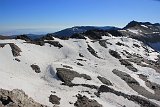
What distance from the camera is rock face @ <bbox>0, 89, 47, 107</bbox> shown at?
45.6m

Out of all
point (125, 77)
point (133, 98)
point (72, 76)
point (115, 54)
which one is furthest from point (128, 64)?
point (133, 98)

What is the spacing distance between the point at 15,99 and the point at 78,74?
26.8 m

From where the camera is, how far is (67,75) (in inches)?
2724

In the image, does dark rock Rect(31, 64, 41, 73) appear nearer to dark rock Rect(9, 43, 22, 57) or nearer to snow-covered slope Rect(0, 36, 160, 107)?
snow-covered slope Rect(0, 36, 160, 107)

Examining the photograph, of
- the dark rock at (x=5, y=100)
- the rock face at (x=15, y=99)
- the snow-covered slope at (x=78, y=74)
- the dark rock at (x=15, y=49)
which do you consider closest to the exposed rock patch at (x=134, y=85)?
the snow-covered slope at (x=78, y=74)

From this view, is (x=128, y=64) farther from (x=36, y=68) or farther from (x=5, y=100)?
(x=5, y=100)

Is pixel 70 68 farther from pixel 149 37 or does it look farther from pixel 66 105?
pixel 149 37

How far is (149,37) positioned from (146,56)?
68.4 meters

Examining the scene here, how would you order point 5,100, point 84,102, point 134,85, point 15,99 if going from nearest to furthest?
point 5,100 → point 15,99 → point 84,102 → point 134,85

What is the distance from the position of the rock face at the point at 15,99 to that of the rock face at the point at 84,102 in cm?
814

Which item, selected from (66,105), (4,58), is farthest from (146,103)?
(4,58)

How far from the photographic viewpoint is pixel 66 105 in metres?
53.2

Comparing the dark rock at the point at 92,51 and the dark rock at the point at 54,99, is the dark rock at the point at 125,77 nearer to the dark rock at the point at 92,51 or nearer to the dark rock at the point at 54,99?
the dark rock at the point at 92,51

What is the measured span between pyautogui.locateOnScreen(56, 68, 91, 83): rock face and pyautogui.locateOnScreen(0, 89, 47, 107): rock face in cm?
1730
